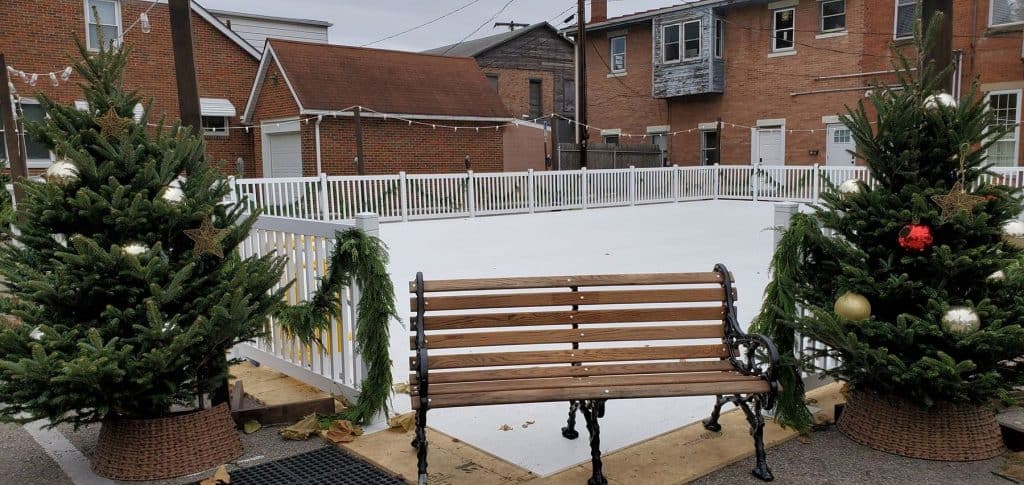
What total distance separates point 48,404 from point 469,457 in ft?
6.32

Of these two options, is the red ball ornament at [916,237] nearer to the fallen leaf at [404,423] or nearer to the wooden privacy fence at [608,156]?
the fallen leaf at [404,423]

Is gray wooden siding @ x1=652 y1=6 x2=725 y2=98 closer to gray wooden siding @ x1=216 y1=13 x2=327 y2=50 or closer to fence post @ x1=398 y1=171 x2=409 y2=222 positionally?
fence post @ x1=398 y1=171 x2=409 y2=222

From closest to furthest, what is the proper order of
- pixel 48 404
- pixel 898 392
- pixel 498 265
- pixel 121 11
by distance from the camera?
1. pixel 48 404
2. pixel 898 392
3. pixel 498 265
4. pixel 121 11

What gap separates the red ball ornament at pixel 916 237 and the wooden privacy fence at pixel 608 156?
19680 mm

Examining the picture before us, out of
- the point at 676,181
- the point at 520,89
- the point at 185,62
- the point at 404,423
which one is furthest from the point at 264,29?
the point at 404,423

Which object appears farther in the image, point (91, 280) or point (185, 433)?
point (185, 433)

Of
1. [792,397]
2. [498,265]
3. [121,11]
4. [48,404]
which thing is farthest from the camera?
[121,11]

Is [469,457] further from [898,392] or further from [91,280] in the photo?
[898,392]

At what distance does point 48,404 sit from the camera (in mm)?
3318

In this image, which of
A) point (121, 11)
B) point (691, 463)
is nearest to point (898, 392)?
point (691, 463)

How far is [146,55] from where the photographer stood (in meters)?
21.4

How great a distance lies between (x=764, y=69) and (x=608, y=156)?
5.98 metres

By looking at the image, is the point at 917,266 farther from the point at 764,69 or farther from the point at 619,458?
the point at 764,69

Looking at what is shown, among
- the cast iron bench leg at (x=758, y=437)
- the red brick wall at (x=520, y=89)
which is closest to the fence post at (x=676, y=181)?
the red brick wall at (x=520, y=89)
